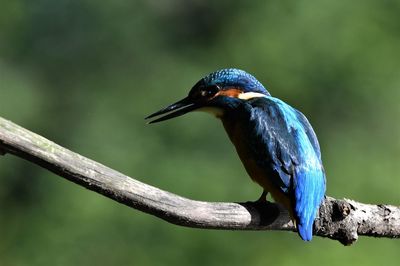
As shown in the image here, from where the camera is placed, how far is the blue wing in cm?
329

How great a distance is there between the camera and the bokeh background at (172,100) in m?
5.91

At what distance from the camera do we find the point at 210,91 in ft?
12.1

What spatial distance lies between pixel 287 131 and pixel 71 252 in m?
2.89

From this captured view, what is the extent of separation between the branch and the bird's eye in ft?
1.79

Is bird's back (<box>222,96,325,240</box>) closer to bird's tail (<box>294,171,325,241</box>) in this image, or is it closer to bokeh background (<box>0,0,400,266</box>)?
bird's tail (<box>294,171,325,241</box>)

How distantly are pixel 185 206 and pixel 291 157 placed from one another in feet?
2.25

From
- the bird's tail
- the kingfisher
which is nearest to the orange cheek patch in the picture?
the kingfisher

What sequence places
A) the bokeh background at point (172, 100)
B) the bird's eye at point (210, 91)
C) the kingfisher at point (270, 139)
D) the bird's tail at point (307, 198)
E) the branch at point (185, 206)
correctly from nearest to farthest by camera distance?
the branch at point (185, 206)
the bird's tail at point (307, 198)
the kingfisher at point (270, 139)
the bird's eye at point (210, 91)
the bokeh background at point (172, 100)

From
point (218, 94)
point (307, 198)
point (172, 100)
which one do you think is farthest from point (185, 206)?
point (172, 100)

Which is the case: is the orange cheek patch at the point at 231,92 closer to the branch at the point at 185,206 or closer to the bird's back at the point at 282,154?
the bird's back at the point at 282,154

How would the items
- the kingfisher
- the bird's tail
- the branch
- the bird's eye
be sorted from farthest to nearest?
the bird's eye < the kingfisher < the bird's tail < the branch

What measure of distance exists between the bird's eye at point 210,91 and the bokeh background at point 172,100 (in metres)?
2.08

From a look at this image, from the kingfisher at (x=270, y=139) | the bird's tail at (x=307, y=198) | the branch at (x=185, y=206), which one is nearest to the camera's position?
the branch at (x=185, y=206)

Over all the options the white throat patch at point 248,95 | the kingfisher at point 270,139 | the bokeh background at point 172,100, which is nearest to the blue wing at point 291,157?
the kingfisher at point 270,139
